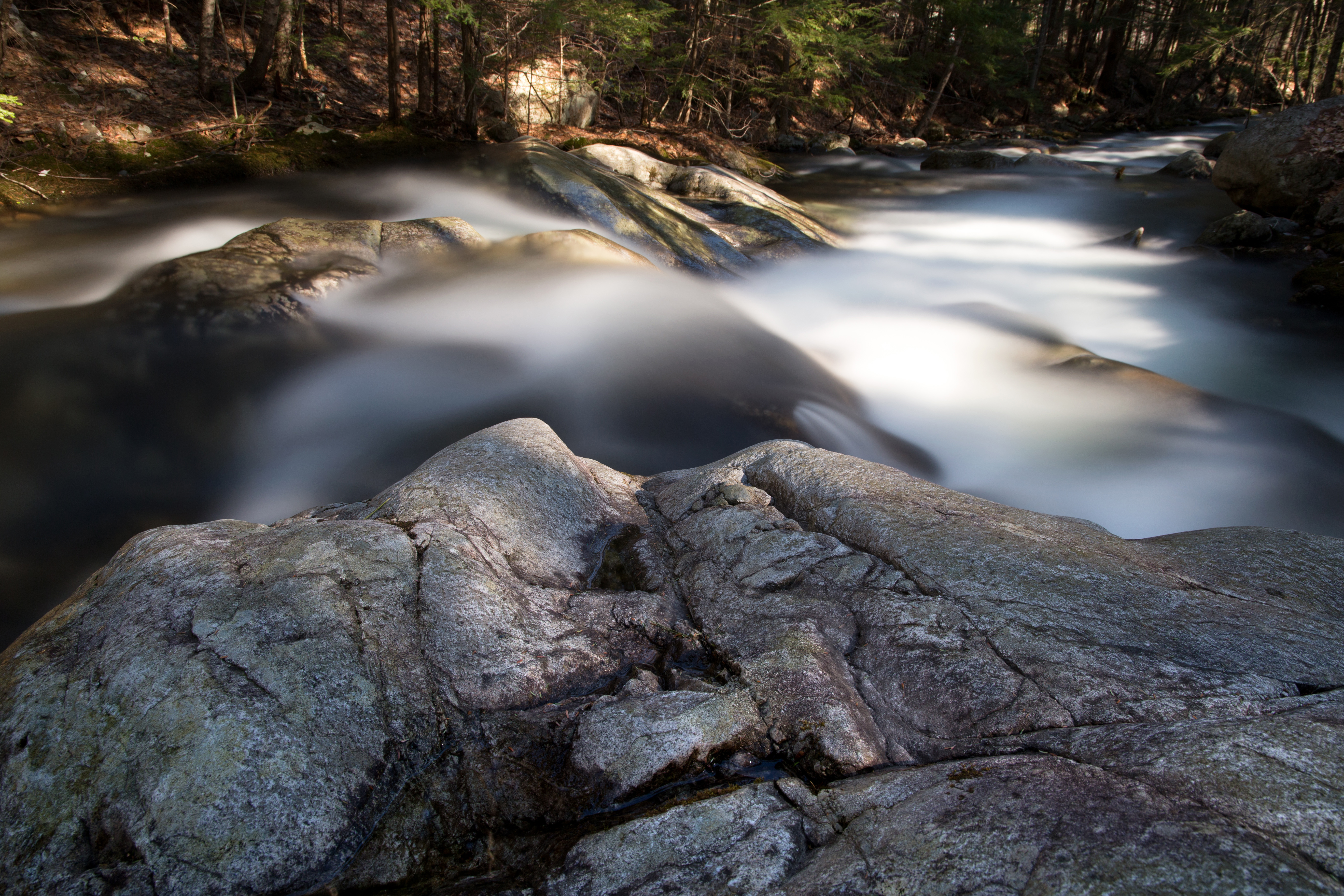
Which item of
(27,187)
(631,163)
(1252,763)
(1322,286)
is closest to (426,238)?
(27,187)

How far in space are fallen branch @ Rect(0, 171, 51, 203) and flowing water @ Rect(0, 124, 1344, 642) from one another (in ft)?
2.50

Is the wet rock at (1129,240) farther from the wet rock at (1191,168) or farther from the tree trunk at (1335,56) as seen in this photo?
the tree trunk at (1335,56)

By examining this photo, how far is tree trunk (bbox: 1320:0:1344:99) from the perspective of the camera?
19922 millimetres

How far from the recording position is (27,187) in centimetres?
991

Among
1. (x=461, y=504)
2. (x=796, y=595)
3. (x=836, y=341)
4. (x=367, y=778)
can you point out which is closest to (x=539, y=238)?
(x=836, y=341)

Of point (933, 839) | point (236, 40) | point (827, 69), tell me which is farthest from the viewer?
point (827, 69)

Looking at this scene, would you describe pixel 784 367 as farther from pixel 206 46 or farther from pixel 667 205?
pixel 206 46

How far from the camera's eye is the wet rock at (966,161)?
66.3 ft

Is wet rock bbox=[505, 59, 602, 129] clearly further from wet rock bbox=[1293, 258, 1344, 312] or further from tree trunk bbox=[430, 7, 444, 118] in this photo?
wet rock bbox=[1293, 258, 1344, 312]

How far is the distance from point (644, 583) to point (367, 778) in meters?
1.61

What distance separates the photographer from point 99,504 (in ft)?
17.8

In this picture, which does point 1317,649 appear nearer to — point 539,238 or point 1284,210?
point 539,238

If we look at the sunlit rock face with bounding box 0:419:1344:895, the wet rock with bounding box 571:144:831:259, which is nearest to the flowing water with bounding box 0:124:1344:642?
the wet rock with bounding box 571:144:831:259

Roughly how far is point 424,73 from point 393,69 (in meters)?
0.88
